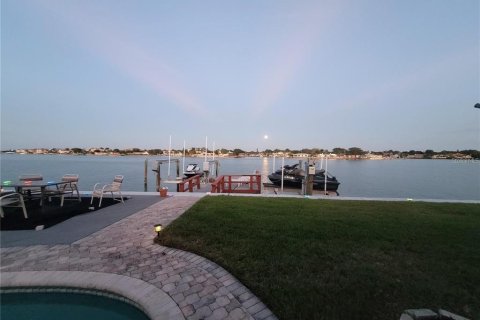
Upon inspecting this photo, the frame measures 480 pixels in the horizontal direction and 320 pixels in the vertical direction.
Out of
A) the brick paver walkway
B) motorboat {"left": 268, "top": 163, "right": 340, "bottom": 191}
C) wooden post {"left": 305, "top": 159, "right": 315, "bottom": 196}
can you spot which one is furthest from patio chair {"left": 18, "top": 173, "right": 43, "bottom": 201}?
motorboat {"left": 268, "top": 163, "right": 340, "bottom": 191}

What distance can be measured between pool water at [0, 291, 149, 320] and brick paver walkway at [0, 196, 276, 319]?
0.37 m

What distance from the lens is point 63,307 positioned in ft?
9.62

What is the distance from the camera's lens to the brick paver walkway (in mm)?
2664

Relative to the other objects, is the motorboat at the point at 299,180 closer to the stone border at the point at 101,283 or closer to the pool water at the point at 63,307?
the stone border at the point at 101,283

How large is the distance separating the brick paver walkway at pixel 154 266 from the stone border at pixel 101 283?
0.11 meters

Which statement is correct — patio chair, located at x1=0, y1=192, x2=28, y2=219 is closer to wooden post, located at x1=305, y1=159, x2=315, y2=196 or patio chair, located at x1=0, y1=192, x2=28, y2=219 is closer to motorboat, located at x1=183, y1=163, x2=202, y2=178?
wooden post, located at x1=305, y1=159, x2=315, y2=196

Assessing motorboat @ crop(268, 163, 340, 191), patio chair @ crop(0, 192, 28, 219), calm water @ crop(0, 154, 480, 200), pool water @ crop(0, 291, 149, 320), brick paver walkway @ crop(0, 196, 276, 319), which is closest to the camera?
brick paver walkway @ crop(0, 196, 276, 319)

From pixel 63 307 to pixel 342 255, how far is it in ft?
12.2

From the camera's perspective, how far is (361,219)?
6031mm

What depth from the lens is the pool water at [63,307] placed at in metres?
2.81

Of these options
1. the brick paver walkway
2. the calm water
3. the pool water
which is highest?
the brick paver walkway

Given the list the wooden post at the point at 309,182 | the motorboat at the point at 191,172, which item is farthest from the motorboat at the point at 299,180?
the motorboat at the point at 191,172

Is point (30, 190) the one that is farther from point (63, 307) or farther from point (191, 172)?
point (191, 172)

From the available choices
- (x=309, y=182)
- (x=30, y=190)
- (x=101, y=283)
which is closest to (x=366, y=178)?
(x=309, y=182)
